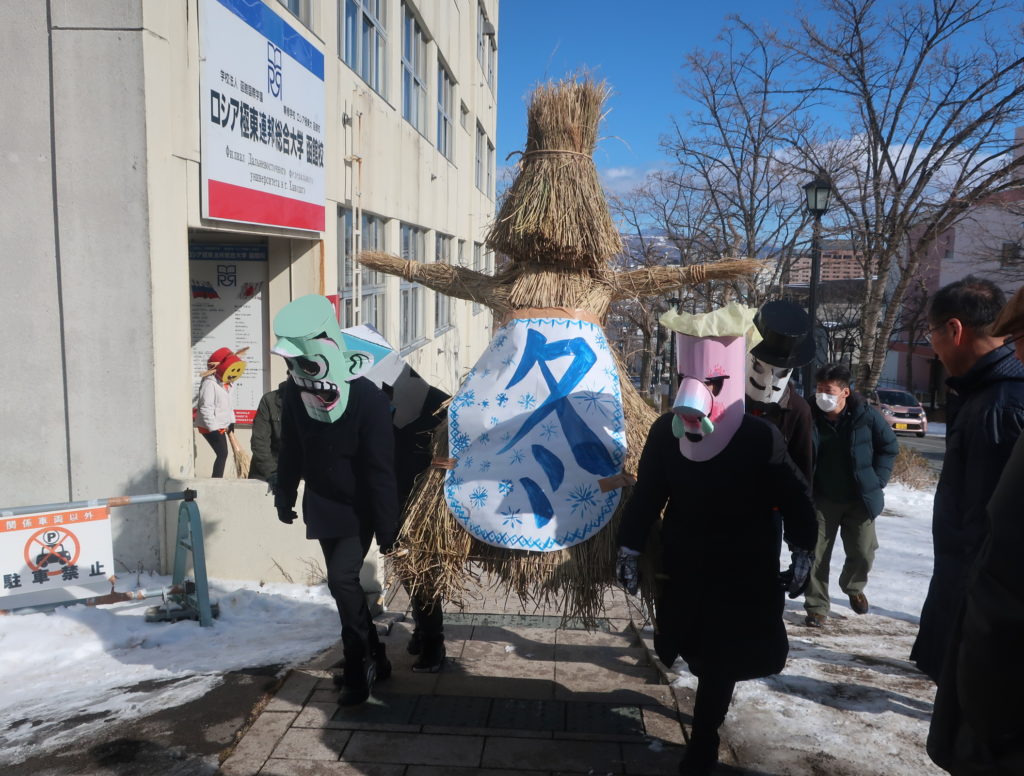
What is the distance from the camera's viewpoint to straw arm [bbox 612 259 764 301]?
13.0 feet

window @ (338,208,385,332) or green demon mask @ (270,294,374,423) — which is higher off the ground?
window @ (338,208,385,332)

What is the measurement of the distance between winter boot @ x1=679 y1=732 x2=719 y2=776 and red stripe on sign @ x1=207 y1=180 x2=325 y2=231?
489 cm

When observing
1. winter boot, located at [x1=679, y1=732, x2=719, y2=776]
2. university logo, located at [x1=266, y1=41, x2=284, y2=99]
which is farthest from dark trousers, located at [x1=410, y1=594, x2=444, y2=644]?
university logo, located at [x1=266, y1=41, x2=284, y2=99]

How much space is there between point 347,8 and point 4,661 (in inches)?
313

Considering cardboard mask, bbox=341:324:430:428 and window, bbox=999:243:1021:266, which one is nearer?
cardboard mask, bbox=341:324:430:428

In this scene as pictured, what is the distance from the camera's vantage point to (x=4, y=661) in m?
4.25

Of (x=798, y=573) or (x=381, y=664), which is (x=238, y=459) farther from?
(x=798, y=573)

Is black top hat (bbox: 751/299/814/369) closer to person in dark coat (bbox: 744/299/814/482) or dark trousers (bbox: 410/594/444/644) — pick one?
person in dark coat (bbox: 744/299/814/482)

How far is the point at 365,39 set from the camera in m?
10.5

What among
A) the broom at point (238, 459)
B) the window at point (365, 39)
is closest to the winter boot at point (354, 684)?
the broom at point (238, 459)

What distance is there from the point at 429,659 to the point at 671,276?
7.28ft

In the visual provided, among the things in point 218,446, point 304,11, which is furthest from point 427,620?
point 304,11

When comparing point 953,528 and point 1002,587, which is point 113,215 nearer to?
point 953,528

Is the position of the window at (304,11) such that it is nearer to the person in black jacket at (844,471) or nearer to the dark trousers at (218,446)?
the dark trousers at (218,446)
